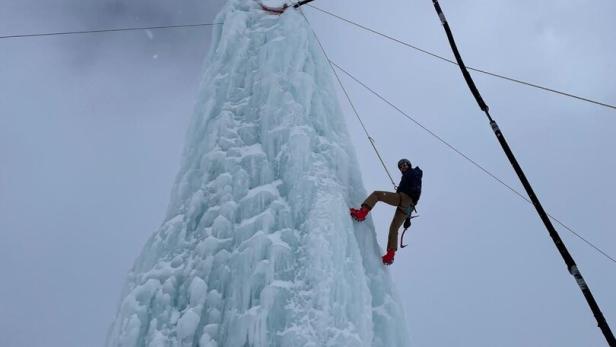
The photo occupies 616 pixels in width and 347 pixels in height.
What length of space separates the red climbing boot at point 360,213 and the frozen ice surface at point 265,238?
10 centimetres

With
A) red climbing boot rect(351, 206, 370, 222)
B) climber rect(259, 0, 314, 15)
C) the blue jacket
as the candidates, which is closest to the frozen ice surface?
red climbing boot rect(351, 206, 370, 222)

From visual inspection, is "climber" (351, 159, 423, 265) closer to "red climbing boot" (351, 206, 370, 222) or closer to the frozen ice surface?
"red climbing boot" (351, 206, 370, 222)

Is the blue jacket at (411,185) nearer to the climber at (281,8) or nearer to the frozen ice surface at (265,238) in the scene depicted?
the frozen ice surface at (265,238)

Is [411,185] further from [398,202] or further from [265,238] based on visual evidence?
[265,238]

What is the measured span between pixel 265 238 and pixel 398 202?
1990 mm

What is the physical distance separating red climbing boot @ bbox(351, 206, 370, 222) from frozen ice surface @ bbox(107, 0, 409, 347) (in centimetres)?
10

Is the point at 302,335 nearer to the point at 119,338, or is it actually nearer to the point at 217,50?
the point at 119,338

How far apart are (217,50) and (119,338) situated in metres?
5.07

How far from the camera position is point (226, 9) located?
9594 mm

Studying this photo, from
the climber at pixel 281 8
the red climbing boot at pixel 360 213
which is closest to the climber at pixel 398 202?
the red climbing boot at pixel 360 213

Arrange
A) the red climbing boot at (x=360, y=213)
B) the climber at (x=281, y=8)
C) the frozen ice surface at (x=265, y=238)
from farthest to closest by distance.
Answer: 1. the climber at (x=281, y=8)
2. the red climbing boot at (x=360, y=213)
3. the frozen ice surface at (x=265, y=238)

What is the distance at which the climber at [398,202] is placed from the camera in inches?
261

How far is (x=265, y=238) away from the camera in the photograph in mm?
6090

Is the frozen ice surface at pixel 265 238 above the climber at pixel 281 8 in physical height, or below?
below
